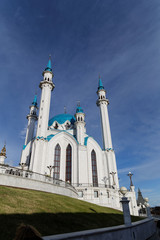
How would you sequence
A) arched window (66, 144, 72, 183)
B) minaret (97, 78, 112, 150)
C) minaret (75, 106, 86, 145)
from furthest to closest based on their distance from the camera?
minaret (97, 78, 112, 150) < minaret (75, 106, 86, 145) < arched window (66, 144, 72, 183)

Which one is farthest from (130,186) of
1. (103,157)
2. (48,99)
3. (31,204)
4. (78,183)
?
(31,204)

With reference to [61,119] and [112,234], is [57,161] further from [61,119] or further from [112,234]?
[112,234]

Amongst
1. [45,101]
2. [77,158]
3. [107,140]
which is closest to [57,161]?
[77,158]

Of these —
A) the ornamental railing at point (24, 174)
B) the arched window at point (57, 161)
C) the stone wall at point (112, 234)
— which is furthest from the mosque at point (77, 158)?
the stone wall at point (112, 234)

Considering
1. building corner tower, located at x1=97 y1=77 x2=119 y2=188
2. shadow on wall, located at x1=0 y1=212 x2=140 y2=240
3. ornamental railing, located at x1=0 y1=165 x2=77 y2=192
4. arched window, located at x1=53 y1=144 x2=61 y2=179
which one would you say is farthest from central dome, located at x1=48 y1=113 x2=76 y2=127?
shadow on wall, located at x1=0 y1=212 x2=140 y2=240

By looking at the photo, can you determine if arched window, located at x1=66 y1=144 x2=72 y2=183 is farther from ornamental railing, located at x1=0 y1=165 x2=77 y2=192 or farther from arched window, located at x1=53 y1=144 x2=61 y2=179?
ornamental railing, located at x1=0 y1=165 x2=77 y2=192

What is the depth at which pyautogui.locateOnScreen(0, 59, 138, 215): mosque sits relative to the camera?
100 feet

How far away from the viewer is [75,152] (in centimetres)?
3584

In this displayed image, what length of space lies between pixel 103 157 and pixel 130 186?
10.00m

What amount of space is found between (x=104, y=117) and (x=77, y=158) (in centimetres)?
1475

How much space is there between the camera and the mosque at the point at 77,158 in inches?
1204

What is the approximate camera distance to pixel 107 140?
40062mm

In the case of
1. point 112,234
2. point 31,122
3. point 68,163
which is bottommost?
point 112,234

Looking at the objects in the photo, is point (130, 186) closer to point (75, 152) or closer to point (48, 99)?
point (75, 152)
